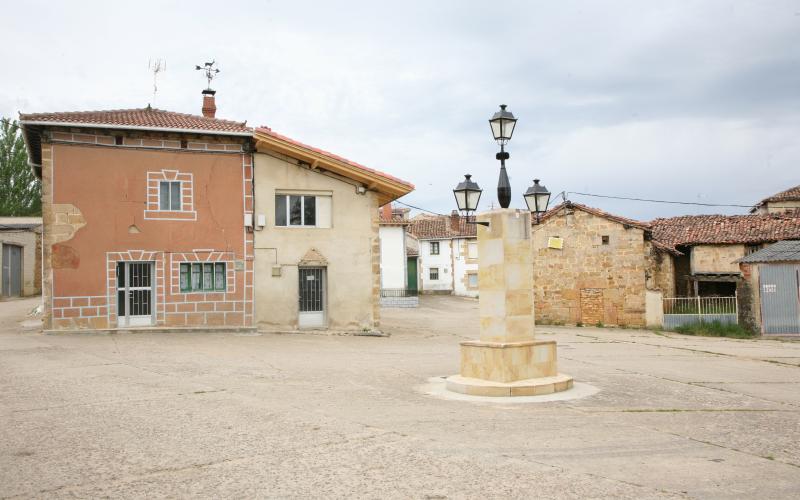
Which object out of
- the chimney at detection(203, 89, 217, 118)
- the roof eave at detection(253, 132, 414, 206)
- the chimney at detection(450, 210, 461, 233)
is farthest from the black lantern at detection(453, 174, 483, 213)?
the chimney at detection(450, 210, 461, 233)

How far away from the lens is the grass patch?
82.2 ft

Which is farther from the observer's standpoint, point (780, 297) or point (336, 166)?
point (780, 297)

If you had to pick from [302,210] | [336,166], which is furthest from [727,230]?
[302,210]

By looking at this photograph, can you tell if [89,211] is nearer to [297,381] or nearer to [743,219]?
[297,381]

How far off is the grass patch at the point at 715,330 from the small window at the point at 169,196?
1929 centimetres

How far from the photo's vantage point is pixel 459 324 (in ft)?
89.0

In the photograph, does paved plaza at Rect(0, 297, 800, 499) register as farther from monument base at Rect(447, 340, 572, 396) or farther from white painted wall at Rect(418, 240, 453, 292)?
white painted wall at Rect(418, 240, 453, 292)

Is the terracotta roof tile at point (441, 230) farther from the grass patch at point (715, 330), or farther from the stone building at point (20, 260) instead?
the grass patch at point (715, 330)

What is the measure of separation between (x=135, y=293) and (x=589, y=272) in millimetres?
17959

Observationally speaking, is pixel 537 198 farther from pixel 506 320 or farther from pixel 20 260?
pixel 20 260

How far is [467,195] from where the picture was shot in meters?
10.7

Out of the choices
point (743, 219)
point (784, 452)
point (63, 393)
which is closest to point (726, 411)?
point (784, 452)

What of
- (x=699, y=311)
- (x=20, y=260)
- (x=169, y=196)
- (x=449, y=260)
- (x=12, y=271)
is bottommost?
(x=699, y=311)

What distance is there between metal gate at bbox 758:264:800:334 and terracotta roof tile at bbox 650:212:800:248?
17.8 ft
